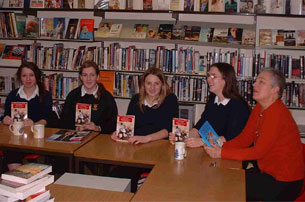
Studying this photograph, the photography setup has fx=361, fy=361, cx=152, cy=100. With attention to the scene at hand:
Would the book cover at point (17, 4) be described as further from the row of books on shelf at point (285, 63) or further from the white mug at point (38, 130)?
the row of books on shelf at point (285, 63)

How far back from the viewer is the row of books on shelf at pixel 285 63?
4184mm

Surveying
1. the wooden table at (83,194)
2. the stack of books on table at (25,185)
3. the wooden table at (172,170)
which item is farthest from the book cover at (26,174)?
the wooden table at (172,170)

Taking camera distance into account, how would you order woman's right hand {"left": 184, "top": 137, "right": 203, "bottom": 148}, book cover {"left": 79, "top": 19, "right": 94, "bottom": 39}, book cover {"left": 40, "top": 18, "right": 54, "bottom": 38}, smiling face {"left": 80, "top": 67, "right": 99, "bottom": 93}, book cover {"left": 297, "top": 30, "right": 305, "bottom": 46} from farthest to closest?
book cover {"left": 40, "top": 18, "right": 54, "bottom": 38}, book cover {"left": 79, "top": 19, "right": 94, "bottom": 39}, book cover {"left": 297, "top": 30, "right": 305, "bottom": 46}, smiling face {"left": 80, "top": 67, "right": 99, "bottom": 93}, woman's right hand {"left": 184, "top": 137, "right": 203, "bottom": 148}

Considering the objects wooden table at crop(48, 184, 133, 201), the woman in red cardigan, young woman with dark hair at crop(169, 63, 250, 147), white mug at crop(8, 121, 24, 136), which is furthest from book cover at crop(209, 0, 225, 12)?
wooden table at crop(48, 184, 133, 201)

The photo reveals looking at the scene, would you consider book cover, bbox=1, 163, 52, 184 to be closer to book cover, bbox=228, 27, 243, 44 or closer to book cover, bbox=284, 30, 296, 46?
book cover, bbox=228, 27, 243, 44

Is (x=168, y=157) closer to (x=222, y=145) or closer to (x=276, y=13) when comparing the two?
(x=222, y=145)

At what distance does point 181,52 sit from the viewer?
4375 mm

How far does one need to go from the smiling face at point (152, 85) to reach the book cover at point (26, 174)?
1.57m

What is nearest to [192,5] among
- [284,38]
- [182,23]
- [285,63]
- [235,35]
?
[182,23]

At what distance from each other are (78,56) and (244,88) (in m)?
2.11

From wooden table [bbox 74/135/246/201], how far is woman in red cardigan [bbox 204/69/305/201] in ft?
0.42

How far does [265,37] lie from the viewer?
424 centimetres

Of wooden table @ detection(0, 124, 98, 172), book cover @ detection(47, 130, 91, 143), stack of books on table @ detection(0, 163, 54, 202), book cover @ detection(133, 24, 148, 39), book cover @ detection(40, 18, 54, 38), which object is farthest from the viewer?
book cover @ detection(40, 18, 54, 38)

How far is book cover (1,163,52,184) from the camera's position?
1582mm
